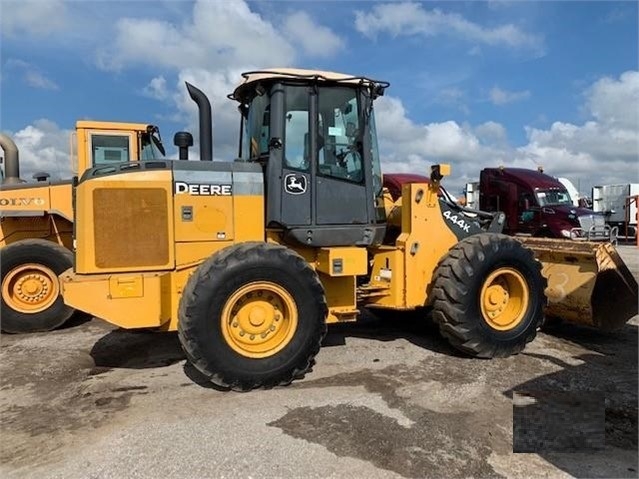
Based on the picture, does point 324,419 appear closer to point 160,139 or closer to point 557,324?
point 557,324

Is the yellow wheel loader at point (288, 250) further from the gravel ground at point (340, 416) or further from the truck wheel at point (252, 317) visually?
the gravel ground at point (340, 416)

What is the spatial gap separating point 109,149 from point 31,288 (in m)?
2.46

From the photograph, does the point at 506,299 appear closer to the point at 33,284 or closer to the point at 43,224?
the point at 33,284

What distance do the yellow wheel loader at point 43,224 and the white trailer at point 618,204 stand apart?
69.2ft

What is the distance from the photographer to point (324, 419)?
13.3ft

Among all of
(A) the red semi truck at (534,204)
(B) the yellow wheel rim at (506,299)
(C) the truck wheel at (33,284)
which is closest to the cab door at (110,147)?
(C) the truck wheel at (33,284)

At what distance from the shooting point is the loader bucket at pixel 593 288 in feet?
20.6

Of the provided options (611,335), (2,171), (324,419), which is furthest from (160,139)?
(611,335)

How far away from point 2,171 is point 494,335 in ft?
27.7

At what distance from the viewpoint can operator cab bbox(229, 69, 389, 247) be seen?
5.27 metres

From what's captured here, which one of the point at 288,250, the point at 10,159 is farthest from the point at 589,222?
the point at 10,159

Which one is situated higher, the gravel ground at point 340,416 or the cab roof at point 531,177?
the cab roof at point 531,177

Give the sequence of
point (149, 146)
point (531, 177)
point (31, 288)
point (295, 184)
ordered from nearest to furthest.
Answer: point (295, 184) → point (31, 288) → point (149, 146) → point (531, 177)

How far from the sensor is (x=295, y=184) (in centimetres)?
529
